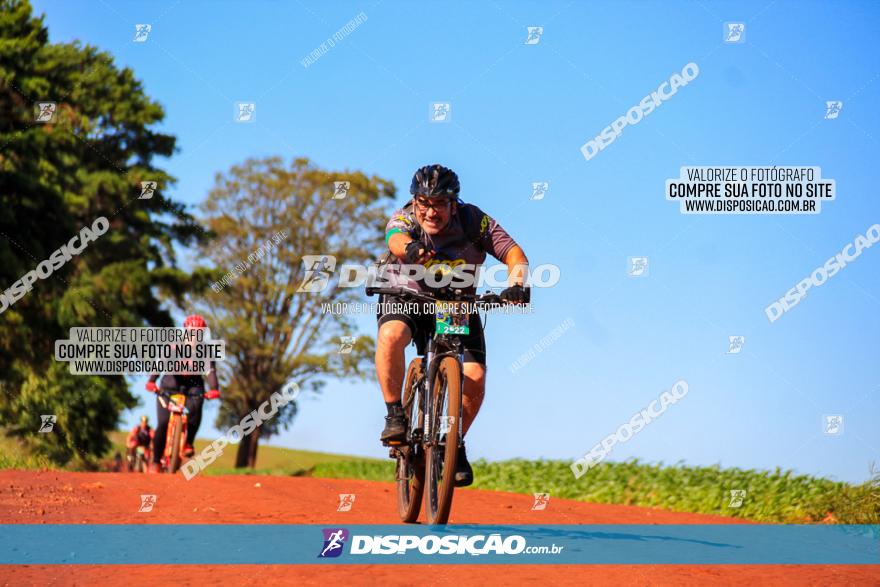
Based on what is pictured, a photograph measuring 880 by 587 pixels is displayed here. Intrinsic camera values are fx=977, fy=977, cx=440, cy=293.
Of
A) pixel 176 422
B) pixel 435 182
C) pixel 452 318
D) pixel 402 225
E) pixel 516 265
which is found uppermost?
pixel 435 182

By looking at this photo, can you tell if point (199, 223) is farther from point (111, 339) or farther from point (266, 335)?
point (111, 339)

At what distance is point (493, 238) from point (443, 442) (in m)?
1.61

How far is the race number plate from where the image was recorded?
6.92m

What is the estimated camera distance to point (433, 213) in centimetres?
719

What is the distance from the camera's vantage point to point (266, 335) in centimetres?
3303

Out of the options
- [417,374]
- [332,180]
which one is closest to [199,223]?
[332,180]

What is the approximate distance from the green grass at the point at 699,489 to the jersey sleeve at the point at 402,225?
23.0 feet

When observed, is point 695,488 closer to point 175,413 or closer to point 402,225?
point 175,413

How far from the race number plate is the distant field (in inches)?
261

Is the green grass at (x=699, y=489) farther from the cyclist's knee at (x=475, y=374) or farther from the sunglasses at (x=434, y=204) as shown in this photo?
the sunglasses at (x=434, y=204)

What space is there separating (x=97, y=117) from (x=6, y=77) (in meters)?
8.06

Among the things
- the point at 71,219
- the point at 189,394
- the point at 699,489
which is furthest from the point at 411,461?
the point at 71,219

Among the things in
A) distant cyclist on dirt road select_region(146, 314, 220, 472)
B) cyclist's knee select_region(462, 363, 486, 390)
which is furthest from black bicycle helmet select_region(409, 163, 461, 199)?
distant cyclist on dirt road select_region(146, 314, 220, 472)

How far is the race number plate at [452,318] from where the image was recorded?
6.92m
